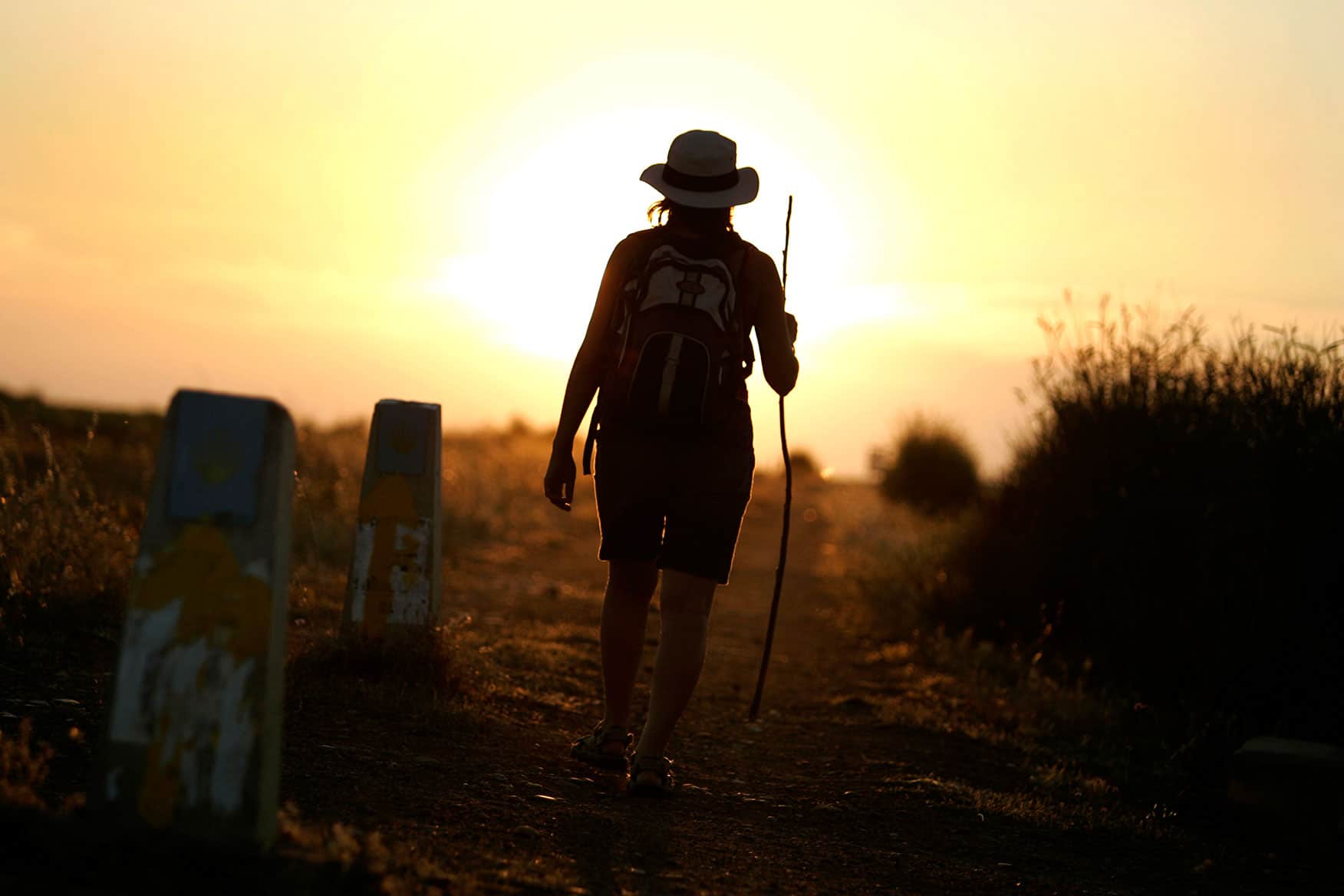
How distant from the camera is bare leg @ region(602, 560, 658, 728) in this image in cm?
495

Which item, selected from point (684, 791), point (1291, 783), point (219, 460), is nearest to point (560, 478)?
point (684, 791)

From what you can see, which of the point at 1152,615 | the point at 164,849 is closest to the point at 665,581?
the point at 164,849

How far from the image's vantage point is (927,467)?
26125 mm

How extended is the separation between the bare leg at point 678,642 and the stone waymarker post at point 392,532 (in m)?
1.85

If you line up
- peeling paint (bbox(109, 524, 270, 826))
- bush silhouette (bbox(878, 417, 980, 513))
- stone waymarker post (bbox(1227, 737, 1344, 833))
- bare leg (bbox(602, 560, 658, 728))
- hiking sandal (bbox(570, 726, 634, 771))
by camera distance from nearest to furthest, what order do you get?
1. peeling paint (bbox(109, 524, 270, 826))
2. bare leg (bbox(602, 560, 658, 728))
3. hiking sandal (bbox(570, 726, 634, 771))
4. stone waymarker post (bbox(1227, 737, 1344, 833))
5. bush silhouette (bbox(878, 417, 980, 513))

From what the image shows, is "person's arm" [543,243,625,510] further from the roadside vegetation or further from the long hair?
the roadside vegetation

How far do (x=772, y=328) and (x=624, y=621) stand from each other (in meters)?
1.23

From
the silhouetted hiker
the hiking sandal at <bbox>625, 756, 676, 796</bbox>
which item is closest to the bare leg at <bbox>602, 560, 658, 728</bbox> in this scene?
the silhouetted hiker

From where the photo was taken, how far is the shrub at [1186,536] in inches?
296

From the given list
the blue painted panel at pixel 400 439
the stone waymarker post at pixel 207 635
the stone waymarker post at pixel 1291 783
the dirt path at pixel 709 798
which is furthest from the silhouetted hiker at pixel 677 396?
the stone waymarker post at pixel 1291 783

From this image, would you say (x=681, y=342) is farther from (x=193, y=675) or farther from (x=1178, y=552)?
(x=1178, y=552)

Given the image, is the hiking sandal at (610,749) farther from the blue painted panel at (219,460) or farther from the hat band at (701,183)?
the blue painted panel at (219,460)

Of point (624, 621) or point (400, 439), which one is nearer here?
point (624, 621)

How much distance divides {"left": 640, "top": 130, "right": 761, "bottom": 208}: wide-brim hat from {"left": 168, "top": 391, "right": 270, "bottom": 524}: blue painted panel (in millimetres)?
2045
